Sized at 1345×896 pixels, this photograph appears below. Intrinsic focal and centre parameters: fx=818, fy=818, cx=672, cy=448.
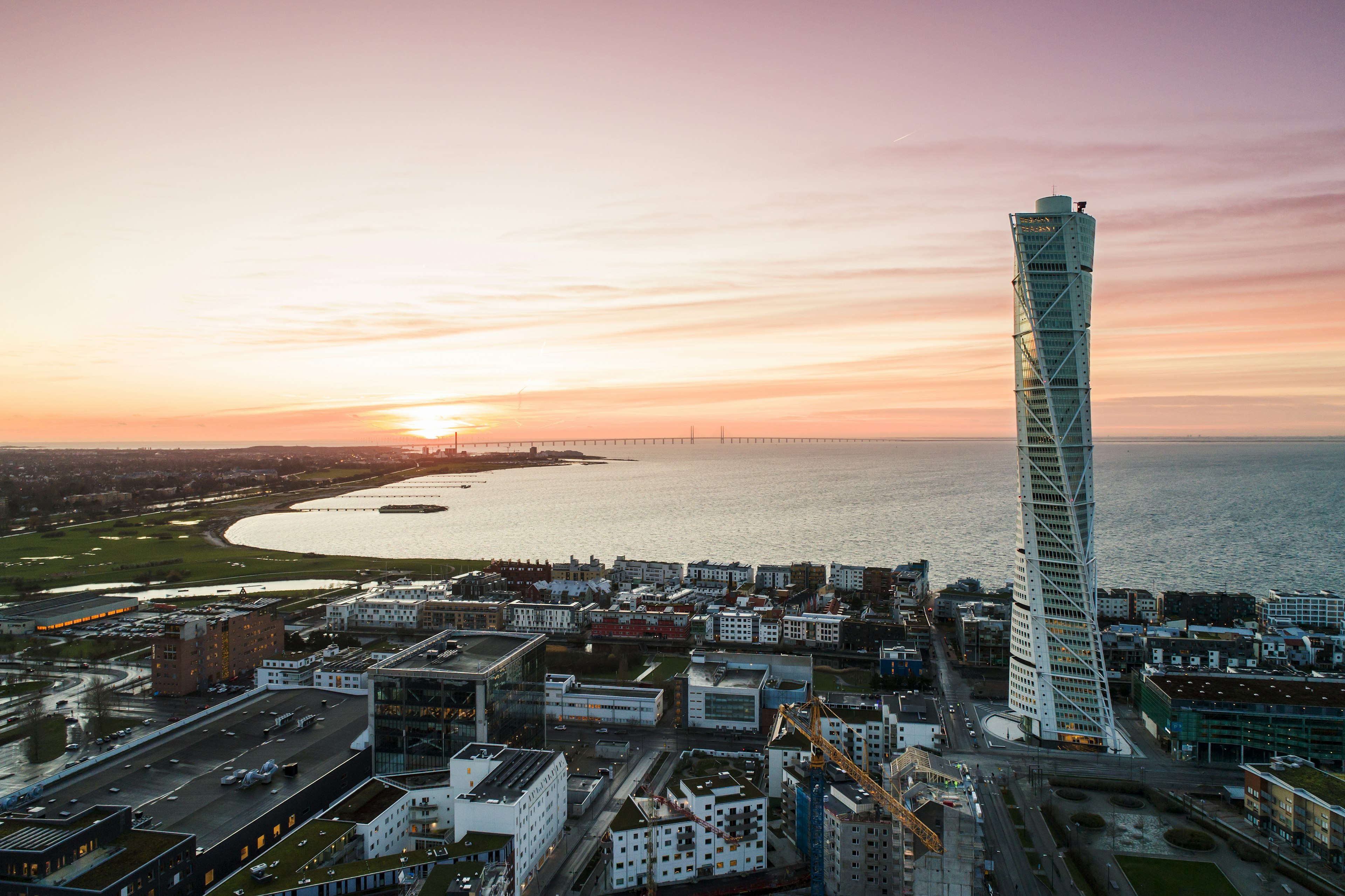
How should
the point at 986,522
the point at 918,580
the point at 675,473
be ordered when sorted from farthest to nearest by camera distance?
the point at 675,473 < the point at 986,522 < the point at 918,580

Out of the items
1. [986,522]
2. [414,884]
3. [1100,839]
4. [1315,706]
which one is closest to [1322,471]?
[986,522]

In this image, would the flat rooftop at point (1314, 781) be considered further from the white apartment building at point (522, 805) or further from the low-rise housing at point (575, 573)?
the low-rise housing at point (575, 573)

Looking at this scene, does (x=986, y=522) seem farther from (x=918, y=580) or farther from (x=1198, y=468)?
(x=1198, y=468)

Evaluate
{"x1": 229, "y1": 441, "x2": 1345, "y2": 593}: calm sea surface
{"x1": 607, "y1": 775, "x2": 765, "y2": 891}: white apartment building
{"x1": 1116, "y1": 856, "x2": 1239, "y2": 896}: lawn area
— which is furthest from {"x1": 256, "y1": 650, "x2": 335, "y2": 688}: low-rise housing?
{"x1": 229, "y1": 441, "x2": 1345, "y2": 593}: calm sea surface

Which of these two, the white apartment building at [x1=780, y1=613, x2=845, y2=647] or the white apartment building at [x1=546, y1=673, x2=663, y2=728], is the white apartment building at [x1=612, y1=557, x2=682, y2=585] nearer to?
the white apartment building at [x1=780, y1=613, x2=845, y2=647]

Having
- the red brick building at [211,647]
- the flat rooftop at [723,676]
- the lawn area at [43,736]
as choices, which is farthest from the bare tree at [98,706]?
the flat rooftop at [723,676]

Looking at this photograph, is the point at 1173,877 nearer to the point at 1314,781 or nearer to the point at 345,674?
the point at 1314,781
